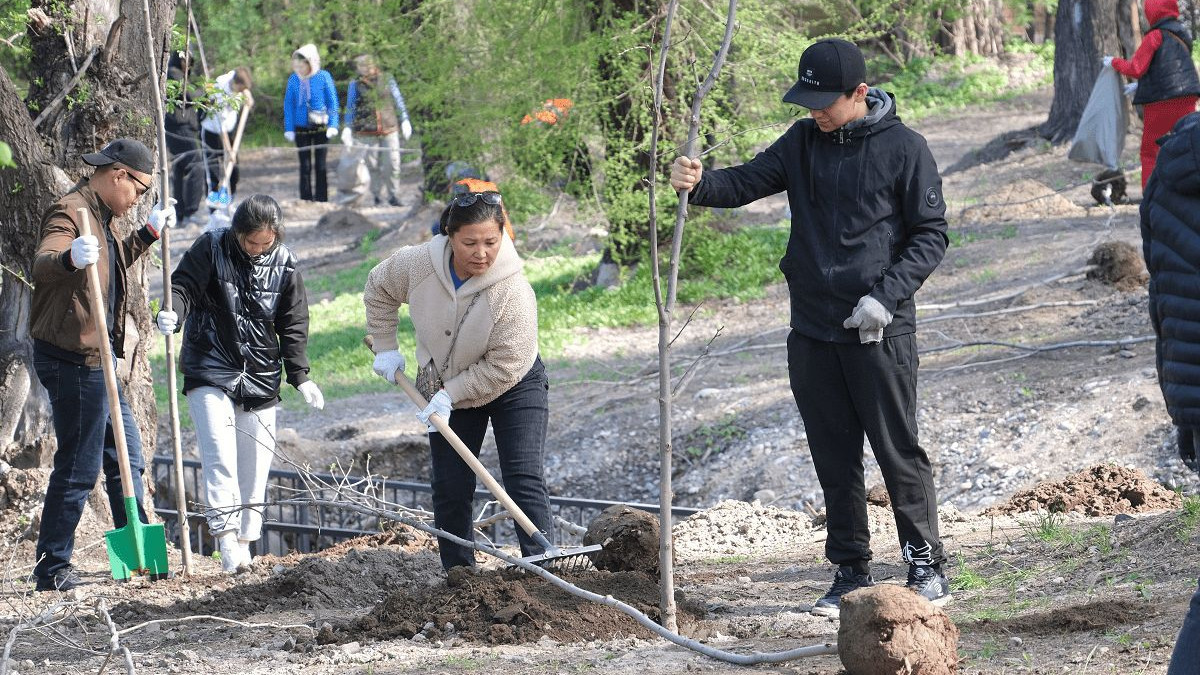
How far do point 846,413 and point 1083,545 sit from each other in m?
1.13

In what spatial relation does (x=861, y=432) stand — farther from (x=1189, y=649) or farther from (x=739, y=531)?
(x=739, y=531)

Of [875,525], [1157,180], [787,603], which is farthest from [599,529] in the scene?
[1157,180]

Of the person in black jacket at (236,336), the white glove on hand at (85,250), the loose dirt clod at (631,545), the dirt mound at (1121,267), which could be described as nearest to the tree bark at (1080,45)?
the dirt mound at (1121,267)

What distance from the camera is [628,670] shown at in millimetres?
3902

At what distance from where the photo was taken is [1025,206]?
1217 cm

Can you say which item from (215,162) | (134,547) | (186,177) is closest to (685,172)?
(134,547)

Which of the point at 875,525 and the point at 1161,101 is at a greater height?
the point at 1161,101

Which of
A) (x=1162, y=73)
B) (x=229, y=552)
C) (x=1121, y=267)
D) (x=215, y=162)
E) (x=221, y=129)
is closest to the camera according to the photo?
(x=229, y=552)

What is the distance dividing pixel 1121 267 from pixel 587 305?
16.2 feet

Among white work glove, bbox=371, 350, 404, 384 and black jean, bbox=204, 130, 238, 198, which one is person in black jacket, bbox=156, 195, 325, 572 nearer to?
white work glove, bbox=371, 350, 404, 384

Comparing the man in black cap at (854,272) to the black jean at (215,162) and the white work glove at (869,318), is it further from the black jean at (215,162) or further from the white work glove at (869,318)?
the black jean at (215,162)

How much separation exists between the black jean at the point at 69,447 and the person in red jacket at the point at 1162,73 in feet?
22.8

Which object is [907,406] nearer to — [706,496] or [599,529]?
[599,529]

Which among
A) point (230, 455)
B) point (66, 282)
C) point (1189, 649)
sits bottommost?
point (230, 455)
